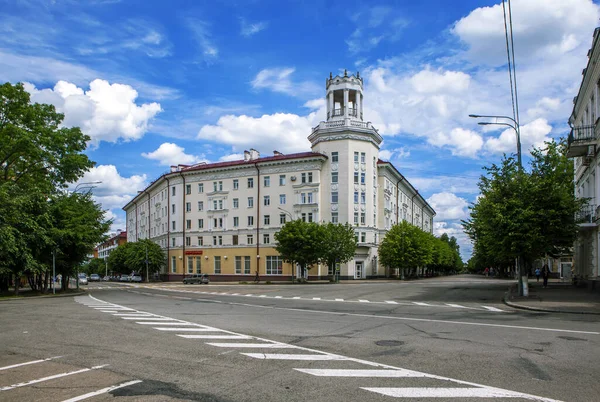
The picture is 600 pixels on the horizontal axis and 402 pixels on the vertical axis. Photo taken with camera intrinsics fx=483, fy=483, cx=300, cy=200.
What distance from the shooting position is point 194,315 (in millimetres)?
18344

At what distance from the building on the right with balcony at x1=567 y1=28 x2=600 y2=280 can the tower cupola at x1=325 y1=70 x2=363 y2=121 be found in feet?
115

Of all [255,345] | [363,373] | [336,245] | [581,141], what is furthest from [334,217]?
[363,373]

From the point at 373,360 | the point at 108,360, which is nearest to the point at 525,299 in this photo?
the point at 373,360

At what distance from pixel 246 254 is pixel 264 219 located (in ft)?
18.7

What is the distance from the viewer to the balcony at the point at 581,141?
27016 mm

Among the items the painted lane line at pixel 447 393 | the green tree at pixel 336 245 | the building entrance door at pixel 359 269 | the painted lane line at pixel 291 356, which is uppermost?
the green tree at pixel 336 245

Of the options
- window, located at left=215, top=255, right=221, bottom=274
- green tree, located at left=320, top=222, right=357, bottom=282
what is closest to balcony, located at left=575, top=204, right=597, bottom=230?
green tree, located at left=320, top=222, right=357, bottom=282

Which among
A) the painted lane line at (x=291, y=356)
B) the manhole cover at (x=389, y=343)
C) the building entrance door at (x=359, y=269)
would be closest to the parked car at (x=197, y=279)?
the building entrance door at (x=359, y=269)

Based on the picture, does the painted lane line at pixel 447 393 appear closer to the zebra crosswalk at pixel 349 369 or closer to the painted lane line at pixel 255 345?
the zebra crosswalk at pixel 349 369

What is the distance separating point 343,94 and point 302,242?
2392 centimetres

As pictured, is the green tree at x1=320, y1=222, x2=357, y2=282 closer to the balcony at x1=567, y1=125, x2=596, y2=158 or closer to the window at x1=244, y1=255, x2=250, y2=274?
the window at x1=244, y1=255, x2=250, y2=274

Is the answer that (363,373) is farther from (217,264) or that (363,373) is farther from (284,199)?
(217,264)

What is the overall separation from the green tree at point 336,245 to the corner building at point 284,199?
7037 mm

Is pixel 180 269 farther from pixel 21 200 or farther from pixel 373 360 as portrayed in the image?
pixel 373 360
